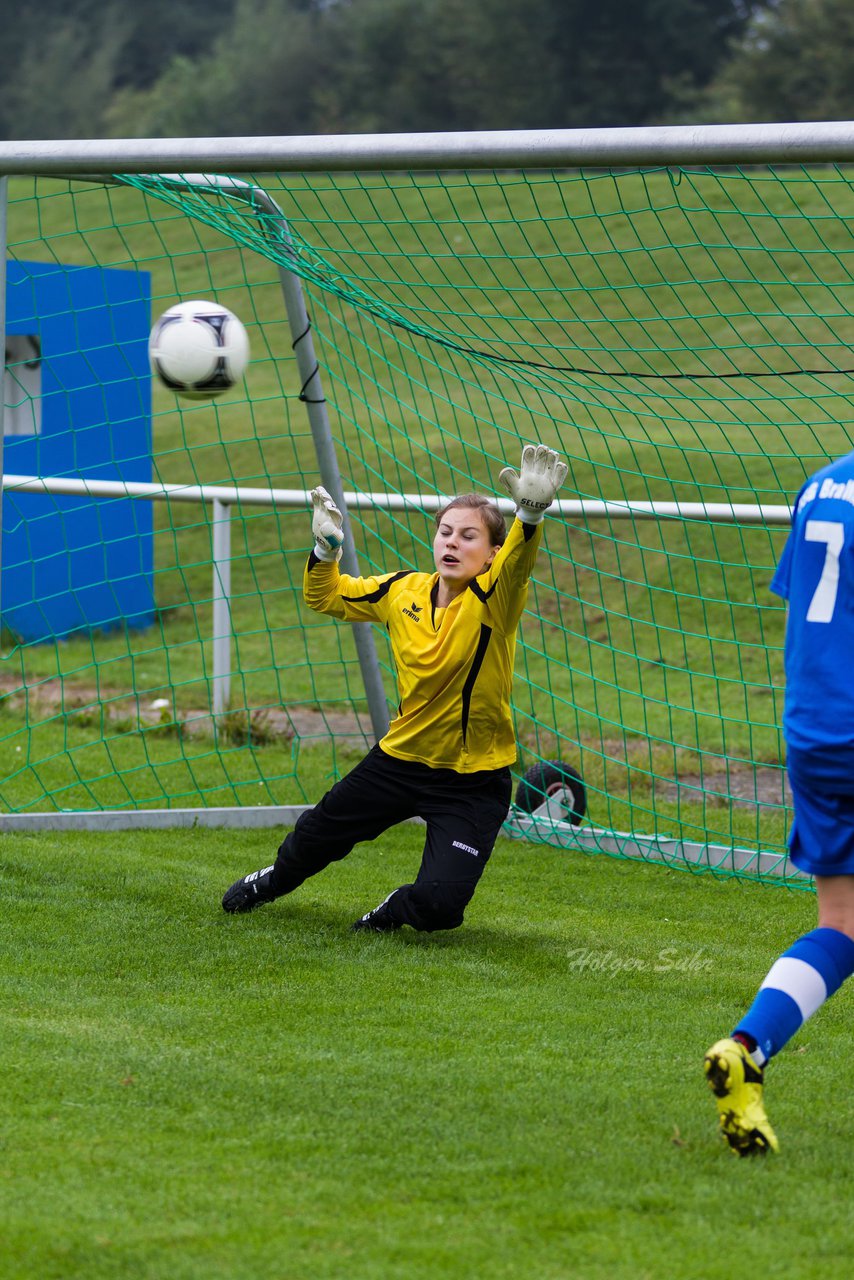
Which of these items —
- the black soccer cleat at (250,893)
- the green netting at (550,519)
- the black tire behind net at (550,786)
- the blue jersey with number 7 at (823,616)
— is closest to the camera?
the blue jersey with number 7 at (823,616)

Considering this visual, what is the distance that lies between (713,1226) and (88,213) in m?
31.9

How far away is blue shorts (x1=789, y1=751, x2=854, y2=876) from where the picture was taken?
309 cm

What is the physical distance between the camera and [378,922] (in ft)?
16.0

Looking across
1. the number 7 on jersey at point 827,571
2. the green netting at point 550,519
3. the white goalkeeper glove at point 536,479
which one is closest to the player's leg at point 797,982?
the number 7 on jersey at point 827,571

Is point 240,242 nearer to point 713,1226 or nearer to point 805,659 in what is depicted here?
point 805,659

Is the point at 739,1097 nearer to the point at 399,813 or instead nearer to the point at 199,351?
the point at 399,813

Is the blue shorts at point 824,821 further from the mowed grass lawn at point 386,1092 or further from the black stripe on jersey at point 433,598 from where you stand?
the black stripe on jersey at point 433,598

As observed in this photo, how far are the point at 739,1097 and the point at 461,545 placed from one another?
2230mm

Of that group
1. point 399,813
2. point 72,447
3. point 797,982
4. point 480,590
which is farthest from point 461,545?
point 72,447

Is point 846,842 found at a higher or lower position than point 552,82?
lower

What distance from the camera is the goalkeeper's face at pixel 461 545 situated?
4.83 metres

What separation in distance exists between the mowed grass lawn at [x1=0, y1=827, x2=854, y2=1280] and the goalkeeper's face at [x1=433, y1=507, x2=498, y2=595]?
3.79 feet

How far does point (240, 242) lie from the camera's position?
558 centimetres

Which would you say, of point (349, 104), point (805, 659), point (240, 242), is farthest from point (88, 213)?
point (805, 659)
